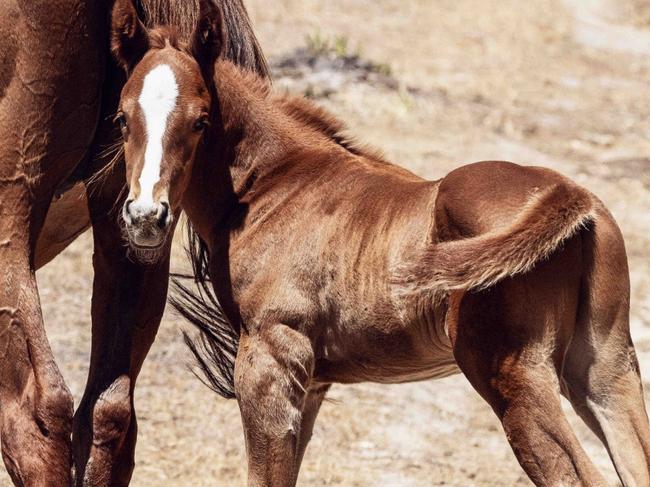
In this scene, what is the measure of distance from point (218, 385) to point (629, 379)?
155cm

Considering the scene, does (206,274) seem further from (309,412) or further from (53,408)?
(53,408)

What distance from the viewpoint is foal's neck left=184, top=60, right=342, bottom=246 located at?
4094 mm

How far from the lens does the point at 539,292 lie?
3.35 meters

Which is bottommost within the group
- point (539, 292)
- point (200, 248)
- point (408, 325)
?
point (200, 248)

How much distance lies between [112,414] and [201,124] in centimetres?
101

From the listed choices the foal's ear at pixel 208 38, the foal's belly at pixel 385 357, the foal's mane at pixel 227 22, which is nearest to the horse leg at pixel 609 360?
the foal's belly at pixel 385 357

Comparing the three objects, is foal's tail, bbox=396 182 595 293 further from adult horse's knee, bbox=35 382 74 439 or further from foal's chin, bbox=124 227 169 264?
adult horse's knee, bbox=35 382 74 439

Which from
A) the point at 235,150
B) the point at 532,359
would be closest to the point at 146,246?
the point at 235,150

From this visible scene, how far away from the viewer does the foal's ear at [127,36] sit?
385cm

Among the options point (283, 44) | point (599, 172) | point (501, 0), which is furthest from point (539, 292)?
point (501, 0)

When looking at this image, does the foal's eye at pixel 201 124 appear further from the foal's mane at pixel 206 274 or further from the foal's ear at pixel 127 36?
the foal's mane at pixel 206 274

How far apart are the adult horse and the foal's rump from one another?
1010 mm

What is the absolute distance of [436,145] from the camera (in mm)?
9289

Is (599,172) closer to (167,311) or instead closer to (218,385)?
(167,311)
